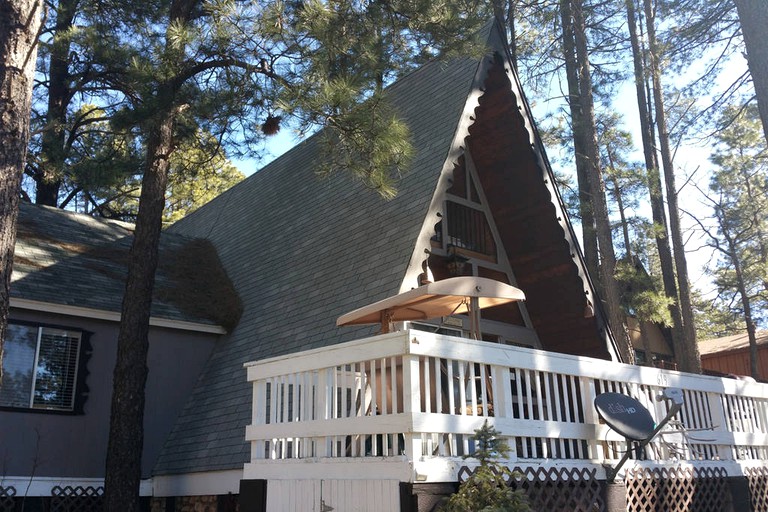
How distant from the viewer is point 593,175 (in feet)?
45.6

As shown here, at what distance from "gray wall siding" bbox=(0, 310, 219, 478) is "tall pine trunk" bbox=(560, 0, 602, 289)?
28.7 feet

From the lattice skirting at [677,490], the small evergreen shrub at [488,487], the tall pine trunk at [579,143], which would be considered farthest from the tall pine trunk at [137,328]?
the tall pine trunk at [579,143]

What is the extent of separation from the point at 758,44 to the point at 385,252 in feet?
20.0

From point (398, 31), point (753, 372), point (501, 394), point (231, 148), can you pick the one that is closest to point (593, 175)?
point (398, 31)

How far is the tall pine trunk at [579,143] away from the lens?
16031mm

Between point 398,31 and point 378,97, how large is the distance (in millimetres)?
1790

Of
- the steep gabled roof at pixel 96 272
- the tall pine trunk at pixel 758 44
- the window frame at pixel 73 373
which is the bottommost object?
the window frame at pixel 73 373

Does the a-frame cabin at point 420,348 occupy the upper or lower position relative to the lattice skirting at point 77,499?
upper

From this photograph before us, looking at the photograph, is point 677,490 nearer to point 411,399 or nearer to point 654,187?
point 411,399

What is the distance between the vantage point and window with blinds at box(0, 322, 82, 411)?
9.59 m

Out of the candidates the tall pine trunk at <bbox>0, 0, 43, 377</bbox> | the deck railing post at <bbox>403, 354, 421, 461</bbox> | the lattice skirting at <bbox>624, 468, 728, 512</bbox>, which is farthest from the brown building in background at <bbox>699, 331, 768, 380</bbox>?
the tall pine trunk at <bbox>0, 0, 43, 377</bbox>

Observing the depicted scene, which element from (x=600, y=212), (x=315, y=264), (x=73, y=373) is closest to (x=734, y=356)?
(x=600, y=212)

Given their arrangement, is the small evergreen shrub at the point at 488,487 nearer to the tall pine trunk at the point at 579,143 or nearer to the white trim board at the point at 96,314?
the white trim board at the point at 96,314

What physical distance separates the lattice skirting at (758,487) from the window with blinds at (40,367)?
8.51 m
